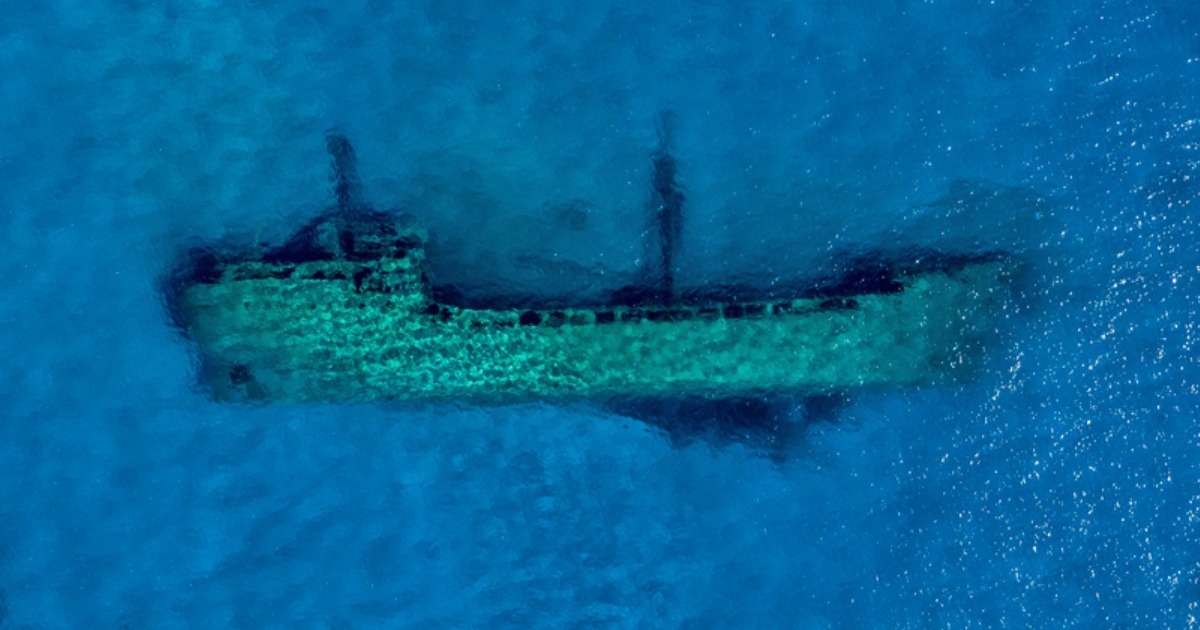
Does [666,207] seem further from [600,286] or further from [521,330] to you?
[521,330]

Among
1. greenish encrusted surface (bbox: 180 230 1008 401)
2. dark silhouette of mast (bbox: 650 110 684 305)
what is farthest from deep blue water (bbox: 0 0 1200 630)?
greenish encrusted surface (bbox: 180 230 1008 401)

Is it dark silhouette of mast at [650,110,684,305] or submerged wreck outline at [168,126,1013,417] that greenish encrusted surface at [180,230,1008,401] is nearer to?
submerged wreck outline at [168,126,1013,417]

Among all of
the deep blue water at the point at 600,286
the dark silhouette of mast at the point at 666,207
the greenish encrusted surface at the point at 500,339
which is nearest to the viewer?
the greenish encrusted surface at the point at 500,339

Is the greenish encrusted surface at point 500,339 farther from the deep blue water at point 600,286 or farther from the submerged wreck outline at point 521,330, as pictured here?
the deep blue water at point 600,286

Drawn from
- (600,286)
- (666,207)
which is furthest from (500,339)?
(666,207)

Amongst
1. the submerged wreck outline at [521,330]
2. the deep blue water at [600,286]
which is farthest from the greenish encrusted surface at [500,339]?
the deep blue water at [600,286]
